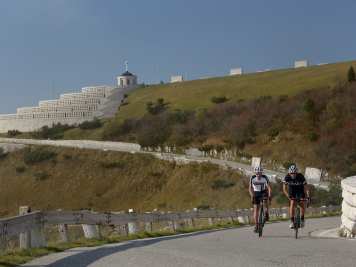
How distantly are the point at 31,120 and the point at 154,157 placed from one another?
48785 mm

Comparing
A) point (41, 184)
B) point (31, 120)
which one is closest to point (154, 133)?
point (41, 184)

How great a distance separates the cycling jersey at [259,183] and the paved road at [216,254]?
1.32 metres

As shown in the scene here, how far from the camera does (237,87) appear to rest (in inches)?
4552

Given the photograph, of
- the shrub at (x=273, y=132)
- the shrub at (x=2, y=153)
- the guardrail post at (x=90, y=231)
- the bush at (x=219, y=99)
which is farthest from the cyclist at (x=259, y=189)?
the bush at (x=219, y=99)

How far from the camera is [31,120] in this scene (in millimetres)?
122938

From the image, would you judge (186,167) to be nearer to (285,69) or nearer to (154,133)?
(154,133)

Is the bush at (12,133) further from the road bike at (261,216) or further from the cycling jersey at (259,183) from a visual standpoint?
the cycling jersey at (259,183)

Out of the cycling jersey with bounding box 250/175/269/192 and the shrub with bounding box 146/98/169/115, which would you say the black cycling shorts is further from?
the shrub with bounding box 146/98/169/115

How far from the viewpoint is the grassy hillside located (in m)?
61.7

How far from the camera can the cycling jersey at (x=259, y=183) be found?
57.3 ft

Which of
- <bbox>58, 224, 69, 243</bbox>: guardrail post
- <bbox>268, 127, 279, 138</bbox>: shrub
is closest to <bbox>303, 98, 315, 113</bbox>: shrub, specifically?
<bbox>268, 127, 279, 138</bbox>: shrub

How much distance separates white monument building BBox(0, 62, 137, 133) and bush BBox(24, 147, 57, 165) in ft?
92.8

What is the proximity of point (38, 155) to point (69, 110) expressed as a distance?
3407 cm

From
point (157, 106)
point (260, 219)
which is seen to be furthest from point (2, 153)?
point (260, 219)
